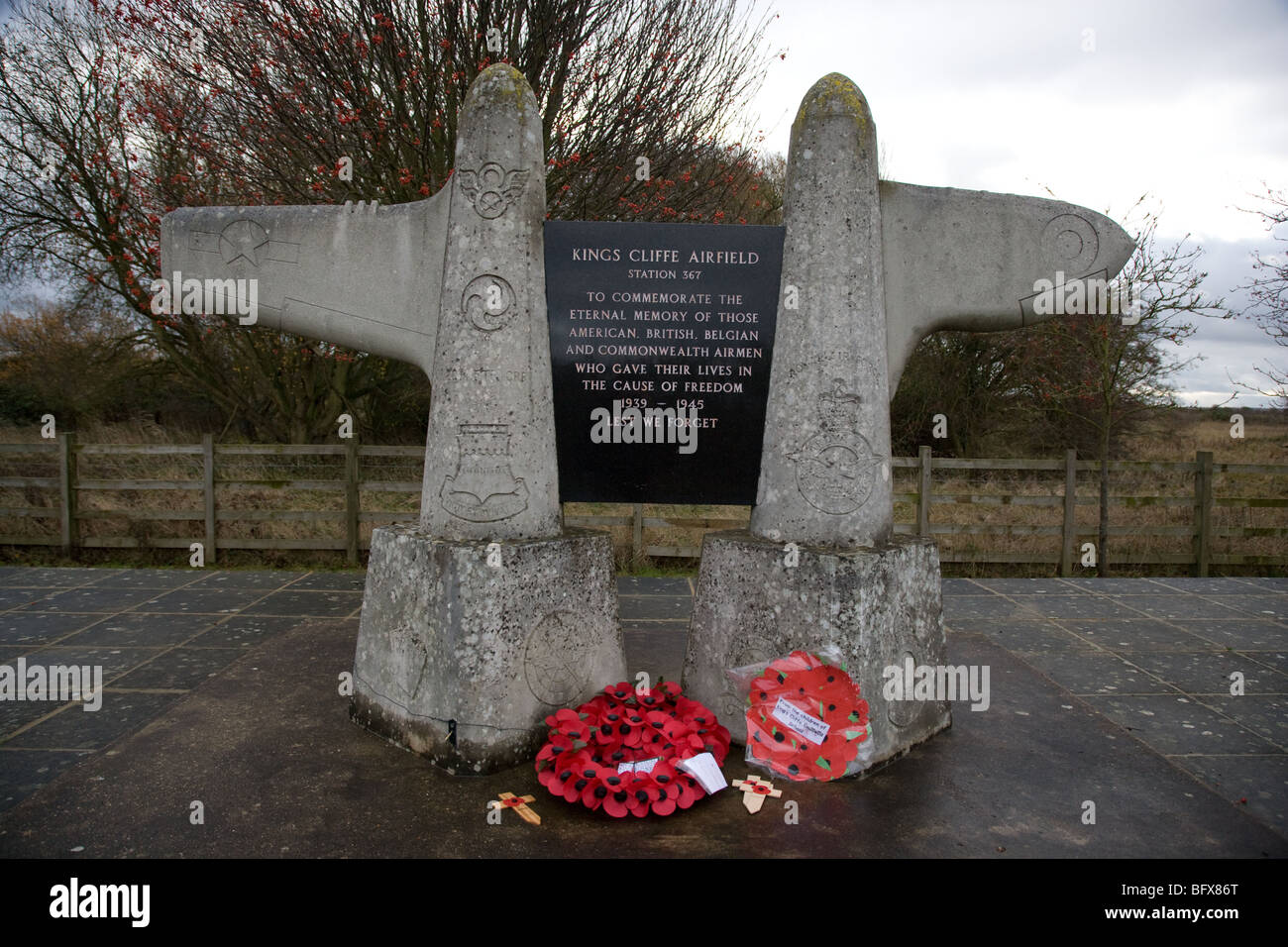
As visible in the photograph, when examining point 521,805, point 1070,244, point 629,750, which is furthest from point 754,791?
point 1070,244

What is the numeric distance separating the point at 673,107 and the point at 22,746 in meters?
7.56

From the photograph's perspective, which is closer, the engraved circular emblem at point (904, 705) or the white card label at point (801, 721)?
the white card label at point (801, 721)

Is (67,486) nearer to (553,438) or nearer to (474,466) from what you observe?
(474,466)

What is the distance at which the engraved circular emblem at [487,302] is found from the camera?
10.8 feet

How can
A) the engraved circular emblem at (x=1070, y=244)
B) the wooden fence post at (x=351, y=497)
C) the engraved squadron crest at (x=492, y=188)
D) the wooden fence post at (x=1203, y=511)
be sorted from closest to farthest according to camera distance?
the engraved squadron crest at (x=492, y=188) < the engraved circular emblem at (x=1070, y=244) < the wooden fence post at (x=351, y=497) < the wooden fence post at (x=1203, y=511)

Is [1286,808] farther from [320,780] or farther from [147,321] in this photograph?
[147,321]

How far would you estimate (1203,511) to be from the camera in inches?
332

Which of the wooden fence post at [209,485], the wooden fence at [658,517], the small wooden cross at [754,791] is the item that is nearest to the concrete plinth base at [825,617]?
the small wooden cross at [754,791]

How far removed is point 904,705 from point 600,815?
1364 mm

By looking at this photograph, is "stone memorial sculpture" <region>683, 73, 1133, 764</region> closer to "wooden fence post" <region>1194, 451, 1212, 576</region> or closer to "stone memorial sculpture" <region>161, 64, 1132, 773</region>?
"stone memorial sculpture" <region>161, 64, 1132, 773</region>

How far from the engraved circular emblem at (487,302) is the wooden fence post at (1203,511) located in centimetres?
830

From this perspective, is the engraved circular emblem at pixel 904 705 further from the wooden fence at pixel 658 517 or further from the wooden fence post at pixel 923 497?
the wooden fence post at pixel 923 497

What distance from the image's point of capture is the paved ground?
2.57 metres

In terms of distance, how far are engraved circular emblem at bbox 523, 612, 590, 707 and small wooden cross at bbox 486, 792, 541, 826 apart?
0.45 m
